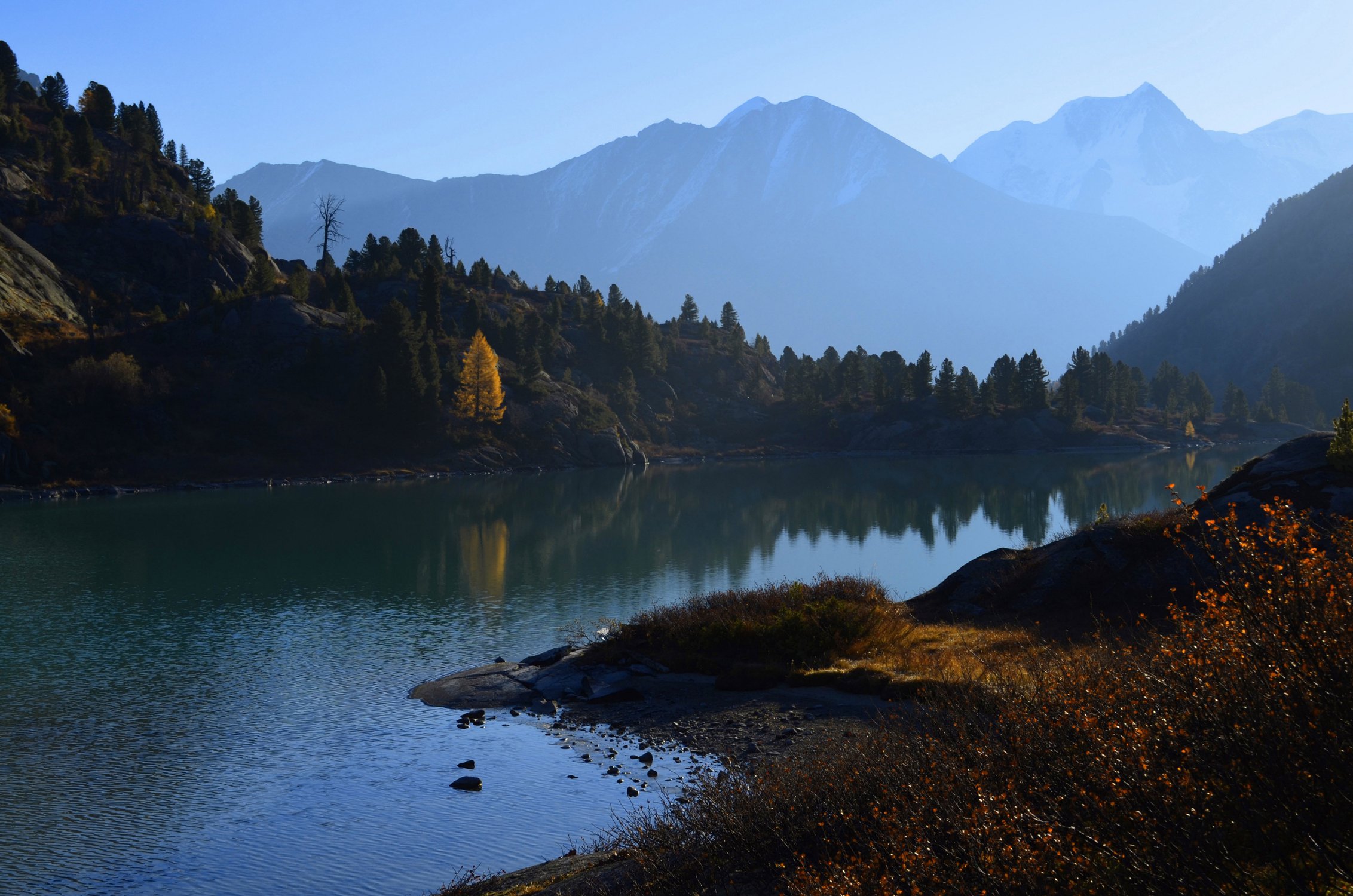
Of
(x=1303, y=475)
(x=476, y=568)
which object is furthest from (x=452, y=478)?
(x=1303, y=475)

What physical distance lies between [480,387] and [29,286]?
2251 inches

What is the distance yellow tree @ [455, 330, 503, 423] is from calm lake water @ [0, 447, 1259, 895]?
4346cm

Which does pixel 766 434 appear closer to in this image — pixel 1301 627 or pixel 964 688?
pixel 964 688

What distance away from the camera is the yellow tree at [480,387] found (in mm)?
131750

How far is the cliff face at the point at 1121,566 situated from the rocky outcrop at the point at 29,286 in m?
115

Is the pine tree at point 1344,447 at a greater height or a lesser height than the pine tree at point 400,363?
lesser

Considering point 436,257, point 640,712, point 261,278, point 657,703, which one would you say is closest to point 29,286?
point 261,278

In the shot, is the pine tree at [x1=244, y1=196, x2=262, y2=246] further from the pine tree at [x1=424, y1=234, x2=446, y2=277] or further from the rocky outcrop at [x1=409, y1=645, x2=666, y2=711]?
the rocky outcrop at [x1=409, y1=645, x2=666, y2=711]

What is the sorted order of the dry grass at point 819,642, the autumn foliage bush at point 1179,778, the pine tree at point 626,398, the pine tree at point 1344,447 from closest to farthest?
the autumn foliage bush at point 1179,778 → the dry grass at point 819,642 → the pine tree at point 1344,447 → the pine tree at point 626,398

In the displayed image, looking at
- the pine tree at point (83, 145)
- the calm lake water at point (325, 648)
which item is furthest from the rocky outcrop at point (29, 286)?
the calm lake water at point (325, 648)

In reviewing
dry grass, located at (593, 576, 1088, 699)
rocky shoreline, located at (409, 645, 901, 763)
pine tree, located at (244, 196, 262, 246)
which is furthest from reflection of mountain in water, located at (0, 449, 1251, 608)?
pine tree, located at (244, 196, 262, 246)

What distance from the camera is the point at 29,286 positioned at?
357 ft

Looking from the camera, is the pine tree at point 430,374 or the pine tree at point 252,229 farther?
the pine tree at point 252,229

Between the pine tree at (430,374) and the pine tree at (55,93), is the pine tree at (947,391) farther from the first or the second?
the pine tree at (55,93)
